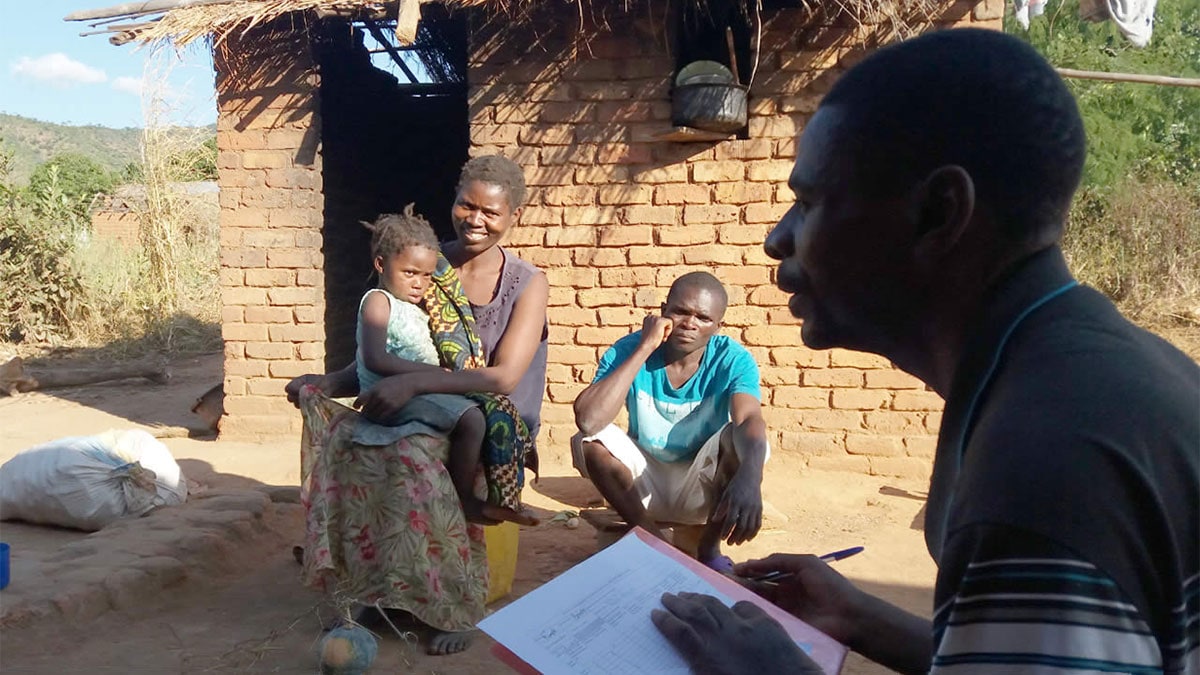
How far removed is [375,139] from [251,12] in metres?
3.18

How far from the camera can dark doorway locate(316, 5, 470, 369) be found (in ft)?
21.6

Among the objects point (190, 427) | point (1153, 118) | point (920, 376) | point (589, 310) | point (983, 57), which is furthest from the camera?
point (1153, 118)

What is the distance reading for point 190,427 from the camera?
6340 millimetres

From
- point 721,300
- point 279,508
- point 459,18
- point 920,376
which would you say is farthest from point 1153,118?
point 920,376

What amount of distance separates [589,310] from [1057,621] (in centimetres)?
455

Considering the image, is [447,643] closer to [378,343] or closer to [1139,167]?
[378,343]

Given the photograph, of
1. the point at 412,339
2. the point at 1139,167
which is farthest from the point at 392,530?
the point at 1139,167

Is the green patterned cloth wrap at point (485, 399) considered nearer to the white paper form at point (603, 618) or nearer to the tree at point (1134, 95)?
the white paper form at point (603, 618)

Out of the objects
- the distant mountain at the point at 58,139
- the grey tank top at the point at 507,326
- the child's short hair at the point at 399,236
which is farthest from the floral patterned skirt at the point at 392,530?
the distant mountain at the point at 58,139

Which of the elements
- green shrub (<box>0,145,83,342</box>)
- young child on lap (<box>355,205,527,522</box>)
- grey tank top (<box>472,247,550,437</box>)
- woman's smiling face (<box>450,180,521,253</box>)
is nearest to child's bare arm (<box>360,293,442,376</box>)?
young child on lap (<box>355,205,527,522</box>)

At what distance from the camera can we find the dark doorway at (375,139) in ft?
21.6

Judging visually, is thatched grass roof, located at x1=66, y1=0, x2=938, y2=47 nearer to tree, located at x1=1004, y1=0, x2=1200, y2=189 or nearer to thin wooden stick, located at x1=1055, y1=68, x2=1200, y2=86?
thin wooden stick, located at x1=1055, y1=68, x2=1200, y2=86

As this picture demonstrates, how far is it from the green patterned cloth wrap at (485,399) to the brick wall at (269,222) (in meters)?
2.52

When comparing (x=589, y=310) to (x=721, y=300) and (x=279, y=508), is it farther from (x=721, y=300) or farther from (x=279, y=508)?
(x=279, y=508)
